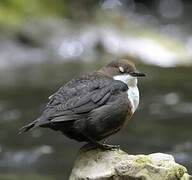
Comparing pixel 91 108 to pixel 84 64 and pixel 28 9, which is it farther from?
pixel 28 9

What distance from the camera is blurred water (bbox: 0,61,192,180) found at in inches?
283

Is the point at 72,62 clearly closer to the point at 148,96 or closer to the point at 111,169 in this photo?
the point at 148,96

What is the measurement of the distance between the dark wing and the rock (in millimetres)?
389

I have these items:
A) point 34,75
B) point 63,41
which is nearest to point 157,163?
point 34,75

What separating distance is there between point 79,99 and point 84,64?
805 cm

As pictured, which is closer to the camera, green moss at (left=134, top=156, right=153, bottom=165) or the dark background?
green moss at (left=134, top=156, right=153, bottom=165)

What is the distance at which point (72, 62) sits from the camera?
42.3ft

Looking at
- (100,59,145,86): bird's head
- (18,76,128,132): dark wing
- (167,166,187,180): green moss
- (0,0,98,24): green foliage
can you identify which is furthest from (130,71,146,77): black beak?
(0,0,98,24): green foliage

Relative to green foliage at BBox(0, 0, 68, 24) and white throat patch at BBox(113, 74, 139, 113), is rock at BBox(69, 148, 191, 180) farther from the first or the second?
green foliage at BBox(0, 0, 68, 24)

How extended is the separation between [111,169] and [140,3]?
47.6ft

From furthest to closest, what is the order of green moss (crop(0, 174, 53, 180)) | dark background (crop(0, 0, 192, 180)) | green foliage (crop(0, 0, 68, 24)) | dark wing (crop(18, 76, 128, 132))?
green foliage (crop(0, 0, 68, 24)), dark background (crop(0, 0, 192, 180)), green moss (crop(0, 174, 53, 180)), dark wing (crop(18, 76, 128, 132))

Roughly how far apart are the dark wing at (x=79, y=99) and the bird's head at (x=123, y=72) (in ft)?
0.34

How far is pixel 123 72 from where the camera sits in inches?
193

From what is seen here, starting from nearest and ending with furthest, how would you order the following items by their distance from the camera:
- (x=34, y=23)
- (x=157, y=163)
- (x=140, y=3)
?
(x=157, y=163), (x=34, y=23), (x=140, y=3)
